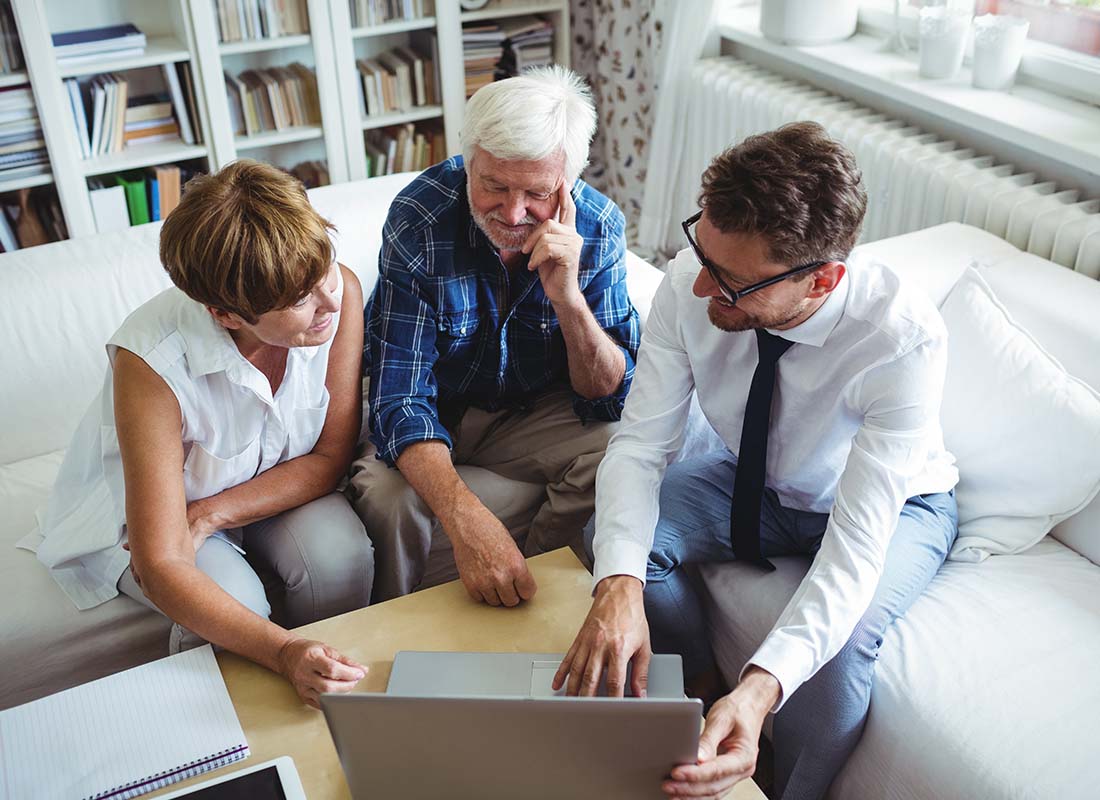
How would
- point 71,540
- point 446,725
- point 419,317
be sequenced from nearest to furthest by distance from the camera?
point 446,725, point 71,540, point 419,317

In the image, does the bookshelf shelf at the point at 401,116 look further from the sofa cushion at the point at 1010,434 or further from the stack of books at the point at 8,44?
the sofa cushion at the point at 1010,434

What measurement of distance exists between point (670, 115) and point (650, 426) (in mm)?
1669

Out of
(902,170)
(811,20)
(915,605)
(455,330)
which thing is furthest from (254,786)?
(811,20)

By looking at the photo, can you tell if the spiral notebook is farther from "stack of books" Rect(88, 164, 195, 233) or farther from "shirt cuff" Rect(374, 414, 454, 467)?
"stack of books" Rect(88, 164, 195, 233)

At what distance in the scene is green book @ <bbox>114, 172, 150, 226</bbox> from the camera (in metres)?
3.04

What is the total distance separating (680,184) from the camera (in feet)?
9.96

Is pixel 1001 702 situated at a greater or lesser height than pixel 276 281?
lesser

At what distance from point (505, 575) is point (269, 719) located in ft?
1.14

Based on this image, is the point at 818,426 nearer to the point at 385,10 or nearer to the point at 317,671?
the point at 317,671

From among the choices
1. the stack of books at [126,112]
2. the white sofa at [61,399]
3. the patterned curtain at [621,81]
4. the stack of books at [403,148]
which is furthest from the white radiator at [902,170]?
the stack of books at [126,112]

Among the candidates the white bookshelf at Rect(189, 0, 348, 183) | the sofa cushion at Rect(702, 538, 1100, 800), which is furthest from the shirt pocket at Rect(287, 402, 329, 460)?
the white bookshelf at Rect(189, 0, 348, 183)

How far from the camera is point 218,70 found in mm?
2977

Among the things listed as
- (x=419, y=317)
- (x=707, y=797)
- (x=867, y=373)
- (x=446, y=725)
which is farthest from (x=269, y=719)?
(x=867, y=373)

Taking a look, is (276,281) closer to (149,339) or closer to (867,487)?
(149,339)
